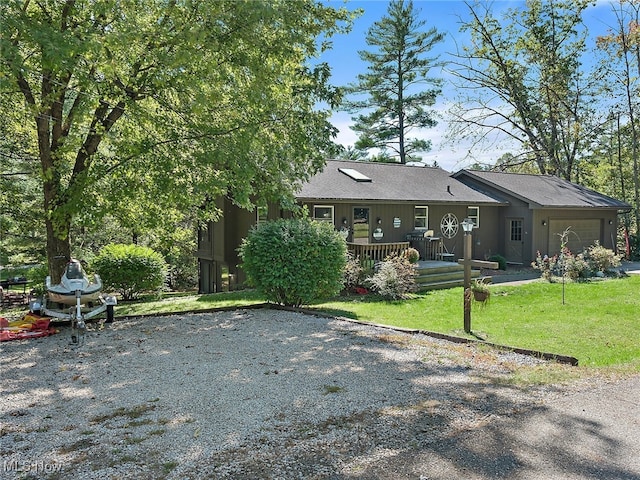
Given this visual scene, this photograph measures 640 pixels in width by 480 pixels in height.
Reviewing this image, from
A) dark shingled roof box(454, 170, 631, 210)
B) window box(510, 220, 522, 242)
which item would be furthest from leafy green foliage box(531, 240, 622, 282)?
dark shingled roof box(454, 170, 631, 210)

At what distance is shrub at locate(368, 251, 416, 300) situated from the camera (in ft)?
39.3

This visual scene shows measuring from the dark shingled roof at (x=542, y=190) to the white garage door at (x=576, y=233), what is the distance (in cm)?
91

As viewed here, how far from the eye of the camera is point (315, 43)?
10672 millimetres

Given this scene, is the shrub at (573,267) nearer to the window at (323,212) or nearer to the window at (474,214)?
the window at (474,214)

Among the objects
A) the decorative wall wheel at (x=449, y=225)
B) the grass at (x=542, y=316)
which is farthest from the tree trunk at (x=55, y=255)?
the decorative wall wheel at (x=449, y=225)

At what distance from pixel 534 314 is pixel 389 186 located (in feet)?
29.6

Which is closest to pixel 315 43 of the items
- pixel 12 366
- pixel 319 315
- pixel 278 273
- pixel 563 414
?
pixel 278 273

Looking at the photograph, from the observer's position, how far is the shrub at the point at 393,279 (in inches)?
471

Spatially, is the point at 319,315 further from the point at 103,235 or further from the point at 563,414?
the point at 103,235

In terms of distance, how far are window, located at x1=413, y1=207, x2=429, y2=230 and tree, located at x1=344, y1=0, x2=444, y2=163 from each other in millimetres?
15635

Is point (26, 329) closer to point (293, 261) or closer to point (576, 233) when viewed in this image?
point (293, 261)

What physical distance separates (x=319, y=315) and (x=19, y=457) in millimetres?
6123

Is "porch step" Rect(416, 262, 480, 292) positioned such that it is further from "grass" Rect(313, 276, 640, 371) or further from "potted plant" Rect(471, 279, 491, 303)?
"potted plant" Rect(471, 279, 491, 303)
